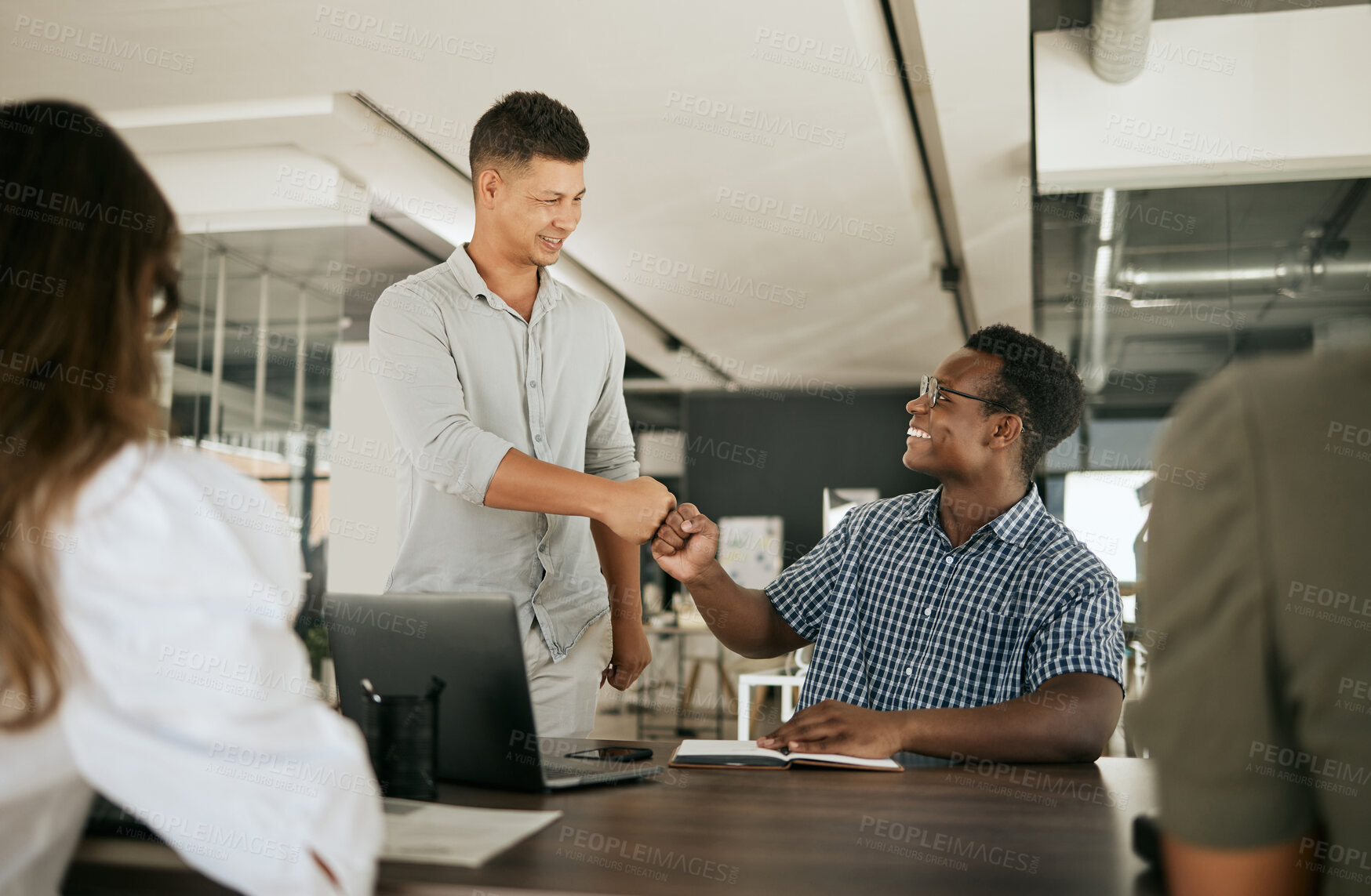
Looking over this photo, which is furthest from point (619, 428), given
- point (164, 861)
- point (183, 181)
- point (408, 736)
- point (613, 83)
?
point (183, 181)

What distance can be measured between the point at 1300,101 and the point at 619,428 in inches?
149

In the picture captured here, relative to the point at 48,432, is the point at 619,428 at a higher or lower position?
higher

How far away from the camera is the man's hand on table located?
60.3 inches

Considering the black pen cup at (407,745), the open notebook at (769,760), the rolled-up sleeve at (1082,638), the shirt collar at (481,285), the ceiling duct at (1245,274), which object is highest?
the ceiling duct at (1245,274)

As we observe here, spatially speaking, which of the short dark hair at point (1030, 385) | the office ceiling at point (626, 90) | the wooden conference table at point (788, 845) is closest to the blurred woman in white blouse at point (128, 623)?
the wooden conference table at point (788, 845)

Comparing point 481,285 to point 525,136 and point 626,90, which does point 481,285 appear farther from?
point 626,90

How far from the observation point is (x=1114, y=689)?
5.45ft

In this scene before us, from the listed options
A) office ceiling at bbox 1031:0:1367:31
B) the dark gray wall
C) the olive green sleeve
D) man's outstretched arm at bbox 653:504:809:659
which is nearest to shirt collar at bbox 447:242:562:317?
man's outstretched arm at bbox 653:504:809:659

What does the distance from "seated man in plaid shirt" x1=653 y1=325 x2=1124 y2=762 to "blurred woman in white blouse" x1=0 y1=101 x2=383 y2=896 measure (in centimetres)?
90

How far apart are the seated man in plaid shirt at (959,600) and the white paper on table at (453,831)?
0.56 metres

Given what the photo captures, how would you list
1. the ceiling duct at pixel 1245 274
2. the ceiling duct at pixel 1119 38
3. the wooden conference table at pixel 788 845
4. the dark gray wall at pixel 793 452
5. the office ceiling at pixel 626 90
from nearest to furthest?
the wooden conference table at pixel 788 845
the office ceiling at pixel 626 90
the ceiling duct at pixel 1119 38
the ceiling duct at pixel 1245 274
the dark gray wall at pixel 793 452

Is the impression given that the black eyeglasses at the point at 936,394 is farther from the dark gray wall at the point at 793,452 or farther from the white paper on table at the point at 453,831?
the dark gray wall at the point at 793,452

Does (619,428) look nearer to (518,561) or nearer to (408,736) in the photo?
(518,561)

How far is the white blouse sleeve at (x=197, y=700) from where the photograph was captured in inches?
30.0
